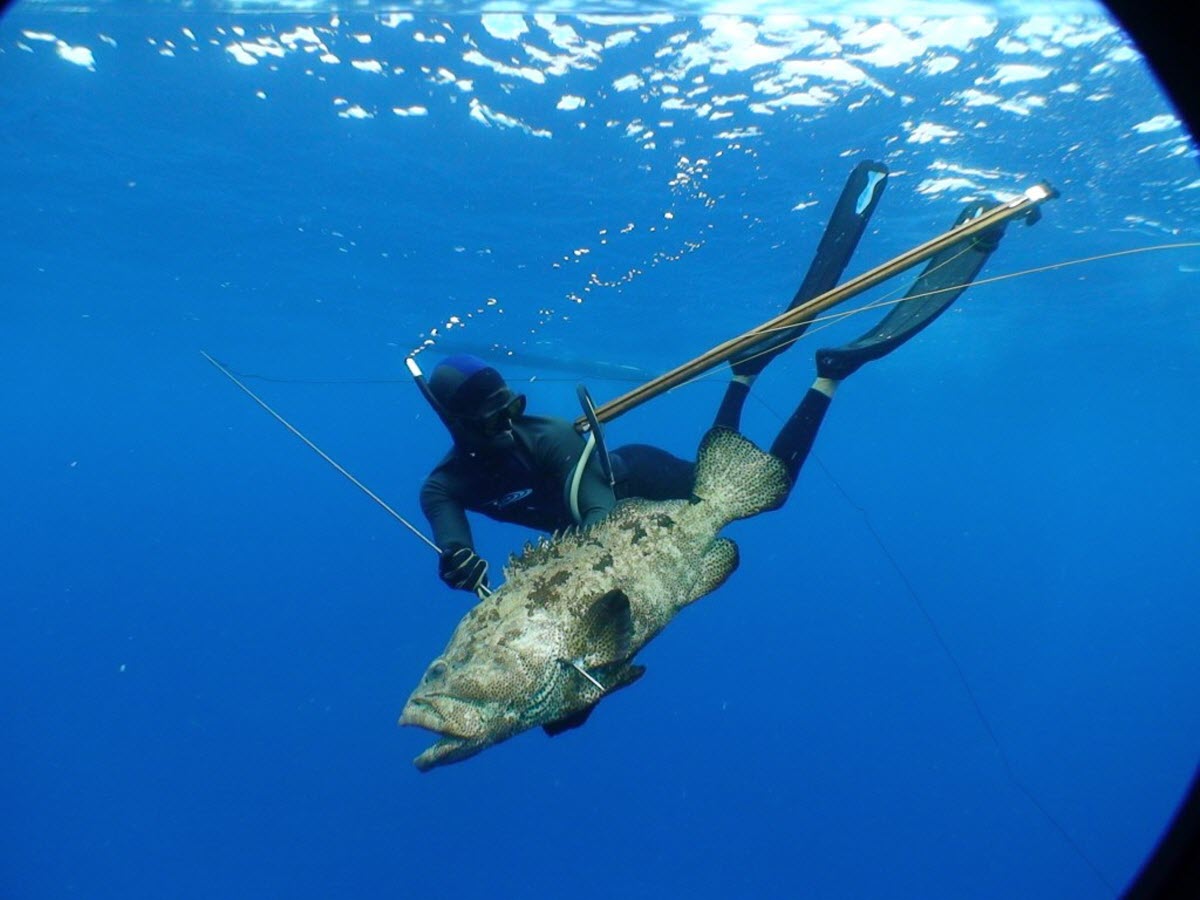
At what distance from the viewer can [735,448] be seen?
177 inches

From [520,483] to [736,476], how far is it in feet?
5.44

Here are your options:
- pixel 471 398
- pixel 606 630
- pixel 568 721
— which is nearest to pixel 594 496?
pixel 471 398

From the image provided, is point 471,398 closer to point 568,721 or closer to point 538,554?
point 538,554

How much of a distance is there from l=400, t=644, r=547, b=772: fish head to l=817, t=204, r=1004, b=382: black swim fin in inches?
145

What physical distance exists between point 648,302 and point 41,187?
18169 millimetres

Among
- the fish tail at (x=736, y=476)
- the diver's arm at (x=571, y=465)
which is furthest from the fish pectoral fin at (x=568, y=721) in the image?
the fish tail at (x=736, y=476)

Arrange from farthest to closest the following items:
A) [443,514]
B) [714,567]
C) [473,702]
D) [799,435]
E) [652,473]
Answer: [652,473], [799,435], [443,514], [714,567], [473,702]

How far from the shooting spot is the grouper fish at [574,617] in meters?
3.19

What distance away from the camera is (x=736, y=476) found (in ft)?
14.5

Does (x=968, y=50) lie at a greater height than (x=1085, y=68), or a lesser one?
greater

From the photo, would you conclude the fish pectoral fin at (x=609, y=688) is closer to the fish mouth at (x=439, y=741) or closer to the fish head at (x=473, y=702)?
the fish head at (x=473, y=702)

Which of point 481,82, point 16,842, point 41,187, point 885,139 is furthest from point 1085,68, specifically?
point 16,842

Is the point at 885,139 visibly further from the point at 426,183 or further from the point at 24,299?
the point at 24,299

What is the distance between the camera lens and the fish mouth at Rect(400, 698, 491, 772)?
308cm
